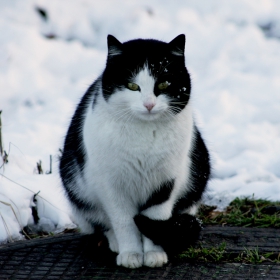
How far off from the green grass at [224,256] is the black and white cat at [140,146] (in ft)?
0.27

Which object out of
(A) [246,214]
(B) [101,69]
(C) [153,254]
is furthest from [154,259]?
(B) [101,69]

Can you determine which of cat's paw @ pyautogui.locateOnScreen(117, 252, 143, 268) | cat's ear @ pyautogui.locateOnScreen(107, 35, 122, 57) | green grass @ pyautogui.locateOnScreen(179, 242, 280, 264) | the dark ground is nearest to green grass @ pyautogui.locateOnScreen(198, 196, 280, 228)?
the dark ground

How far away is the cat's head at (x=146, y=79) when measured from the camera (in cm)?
284

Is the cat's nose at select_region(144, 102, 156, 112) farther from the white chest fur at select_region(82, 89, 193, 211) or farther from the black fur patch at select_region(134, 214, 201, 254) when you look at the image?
the black fur patch at select_region(134, 214, 201, 254)

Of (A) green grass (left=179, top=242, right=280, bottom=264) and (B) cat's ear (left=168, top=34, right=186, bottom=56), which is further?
(A) green grass (left=179, top=242, right=280, bottom=264)

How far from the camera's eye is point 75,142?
3.32 meters

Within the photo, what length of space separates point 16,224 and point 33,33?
3234mm

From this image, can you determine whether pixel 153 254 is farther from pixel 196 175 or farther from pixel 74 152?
pixel 74 152

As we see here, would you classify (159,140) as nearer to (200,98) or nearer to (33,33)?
(200,98)

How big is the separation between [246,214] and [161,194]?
2.97 feet

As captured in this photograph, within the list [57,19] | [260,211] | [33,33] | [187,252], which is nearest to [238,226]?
[260,211]

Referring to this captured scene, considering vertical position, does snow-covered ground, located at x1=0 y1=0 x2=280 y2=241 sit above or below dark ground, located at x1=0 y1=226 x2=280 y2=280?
above

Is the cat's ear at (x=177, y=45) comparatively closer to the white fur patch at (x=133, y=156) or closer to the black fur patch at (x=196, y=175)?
the white fur patch at (x=133, y=156)

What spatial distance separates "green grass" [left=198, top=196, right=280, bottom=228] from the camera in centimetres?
363
